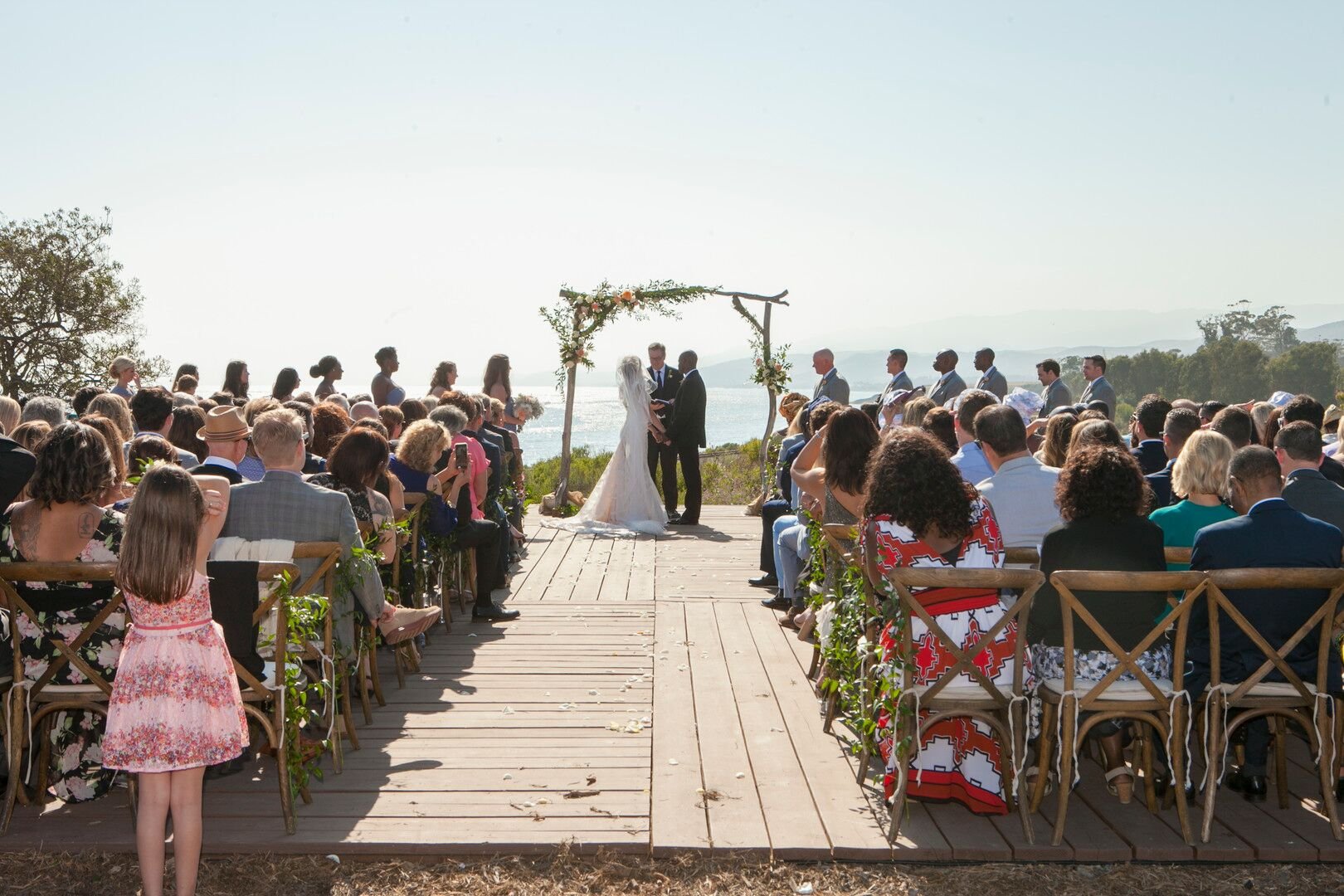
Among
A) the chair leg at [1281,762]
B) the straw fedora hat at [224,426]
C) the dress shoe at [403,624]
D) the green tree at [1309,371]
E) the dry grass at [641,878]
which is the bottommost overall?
the dry grass at [641,878]

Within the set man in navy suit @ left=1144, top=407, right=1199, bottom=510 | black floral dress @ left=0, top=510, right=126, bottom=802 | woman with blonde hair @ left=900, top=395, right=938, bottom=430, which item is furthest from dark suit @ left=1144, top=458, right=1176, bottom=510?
black floral dress @ left=0, top=510, right=126, bottom=802

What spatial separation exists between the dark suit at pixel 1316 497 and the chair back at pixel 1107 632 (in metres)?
1.37

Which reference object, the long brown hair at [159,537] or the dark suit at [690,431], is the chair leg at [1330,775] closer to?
the long brown hair at [159,537]

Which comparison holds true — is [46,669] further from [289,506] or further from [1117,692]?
[1117,692]

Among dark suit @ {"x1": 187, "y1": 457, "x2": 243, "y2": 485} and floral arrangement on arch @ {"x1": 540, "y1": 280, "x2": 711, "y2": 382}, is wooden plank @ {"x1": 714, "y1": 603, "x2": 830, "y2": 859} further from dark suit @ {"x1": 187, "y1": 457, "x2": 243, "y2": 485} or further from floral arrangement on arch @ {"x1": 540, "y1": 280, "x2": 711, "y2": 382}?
floral arrangement on arch @ {"x1": 540, "y1": 280, "x2": 711, "y2": 382}

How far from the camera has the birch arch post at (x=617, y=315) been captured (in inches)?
535

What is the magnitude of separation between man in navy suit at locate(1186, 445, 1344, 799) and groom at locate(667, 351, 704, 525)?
8403 millimetres

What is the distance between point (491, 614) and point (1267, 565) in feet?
15.2

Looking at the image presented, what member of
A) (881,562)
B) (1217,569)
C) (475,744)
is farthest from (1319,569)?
(475,744)

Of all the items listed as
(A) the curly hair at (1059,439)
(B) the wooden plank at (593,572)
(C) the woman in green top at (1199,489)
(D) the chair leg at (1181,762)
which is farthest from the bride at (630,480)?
(D) the chair leg at (1181,762)

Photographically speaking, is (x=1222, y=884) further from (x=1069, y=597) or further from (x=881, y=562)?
(x=881, y=562)

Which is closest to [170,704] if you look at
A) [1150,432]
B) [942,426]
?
[942,426]

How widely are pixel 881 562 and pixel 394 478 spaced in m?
2.78

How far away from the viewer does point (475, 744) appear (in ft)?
15.4
